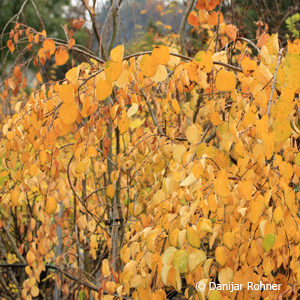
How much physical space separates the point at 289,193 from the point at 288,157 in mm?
425

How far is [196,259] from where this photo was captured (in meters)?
0.86

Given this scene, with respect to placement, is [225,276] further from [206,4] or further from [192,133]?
[206,4]

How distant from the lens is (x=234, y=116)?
1.15 metres

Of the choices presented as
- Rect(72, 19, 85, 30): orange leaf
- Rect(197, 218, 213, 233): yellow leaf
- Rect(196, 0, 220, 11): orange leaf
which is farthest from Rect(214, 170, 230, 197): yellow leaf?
Rect(72, 19, 85, 30): orange leaf

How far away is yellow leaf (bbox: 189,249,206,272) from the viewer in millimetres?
853

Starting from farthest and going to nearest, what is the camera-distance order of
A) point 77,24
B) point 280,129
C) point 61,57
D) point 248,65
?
1. point 77,24
2. point 61,57
3. point 248,65
4. point 280,129

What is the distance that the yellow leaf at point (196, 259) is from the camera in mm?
853

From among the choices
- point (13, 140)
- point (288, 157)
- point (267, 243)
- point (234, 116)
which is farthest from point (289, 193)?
point (13, 140)

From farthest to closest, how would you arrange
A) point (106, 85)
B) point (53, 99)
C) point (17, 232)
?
1. point (17, 232)
2. point (53, 99)
3. point (106, 85)

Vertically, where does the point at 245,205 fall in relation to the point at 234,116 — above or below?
below

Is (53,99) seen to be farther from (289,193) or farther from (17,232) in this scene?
(17,232)

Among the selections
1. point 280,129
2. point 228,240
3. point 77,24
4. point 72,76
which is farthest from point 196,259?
point 77,24

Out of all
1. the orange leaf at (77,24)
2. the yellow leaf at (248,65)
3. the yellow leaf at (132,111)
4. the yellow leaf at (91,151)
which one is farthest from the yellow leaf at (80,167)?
the orange leaf at (77,24)

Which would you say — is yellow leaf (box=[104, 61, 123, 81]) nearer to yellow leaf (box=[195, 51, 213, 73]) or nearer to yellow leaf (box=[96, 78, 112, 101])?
yellow leaf (box=[96, 78, 112, 101])
